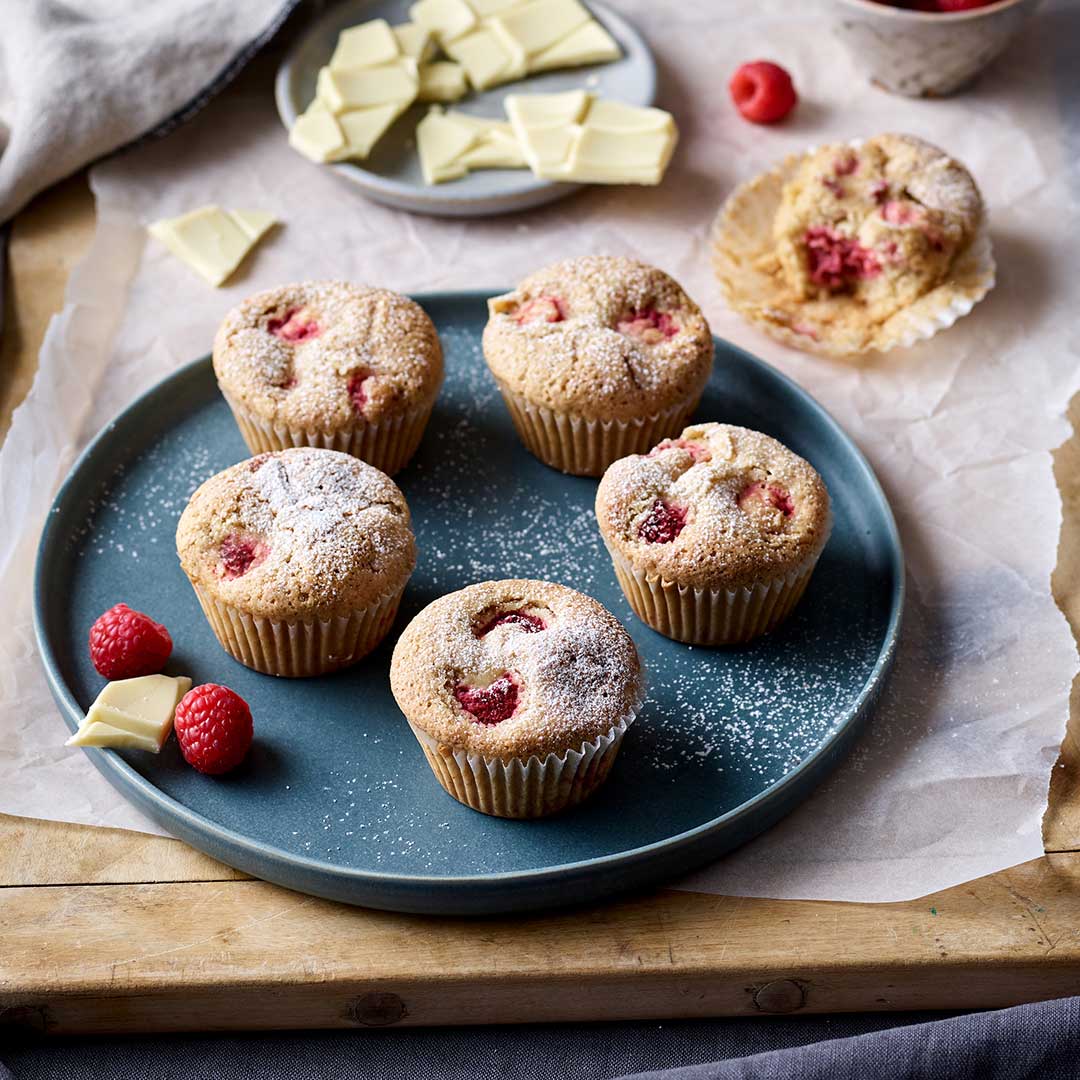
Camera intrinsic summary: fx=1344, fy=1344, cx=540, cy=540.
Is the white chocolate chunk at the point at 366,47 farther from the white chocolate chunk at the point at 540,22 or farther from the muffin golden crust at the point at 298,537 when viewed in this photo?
the muffin golden crust at the point at 298,537

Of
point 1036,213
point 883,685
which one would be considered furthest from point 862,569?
point 1036,213

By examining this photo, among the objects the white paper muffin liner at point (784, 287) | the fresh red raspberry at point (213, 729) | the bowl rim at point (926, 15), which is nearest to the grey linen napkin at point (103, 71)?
the white paper muffin liner at point (784, 287)

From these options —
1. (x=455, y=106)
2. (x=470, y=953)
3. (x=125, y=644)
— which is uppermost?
(x=125, y=644)

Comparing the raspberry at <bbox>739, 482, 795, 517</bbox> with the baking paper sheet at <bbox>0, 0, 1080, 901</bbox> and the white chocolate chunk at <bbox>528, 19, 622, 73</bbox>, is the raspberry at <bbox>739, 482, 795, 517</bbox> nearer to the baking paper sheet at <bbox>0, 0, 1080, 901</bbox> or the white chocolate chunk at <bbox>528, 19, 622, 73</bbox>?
the baking paper sheet at <bbox>0, 0, 1080, 901</bbox>

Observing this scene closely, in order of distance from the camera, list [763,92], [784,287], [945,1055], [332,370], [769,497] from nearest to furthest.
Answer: [945,1055], [769,497], [332,370], [784,287], [763,92]

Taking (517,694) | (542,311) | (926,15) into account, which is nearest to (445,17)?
(926,15)

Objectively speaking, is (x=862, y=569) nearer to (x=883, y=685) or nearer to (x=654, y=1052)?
(x=883, y=685)

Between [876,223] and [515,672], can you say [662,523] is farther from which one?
[876,223]

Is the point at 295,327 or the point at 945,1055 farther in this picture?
the point at 295,327
